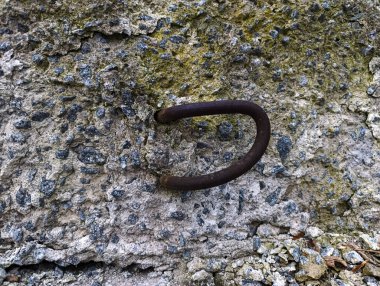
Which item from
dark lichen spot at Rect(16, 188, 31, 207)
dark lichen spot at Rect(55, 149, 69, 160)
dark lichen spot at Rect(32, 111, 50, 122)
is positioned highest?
dark lichen spot at Rect(32, 111, 50, 122)

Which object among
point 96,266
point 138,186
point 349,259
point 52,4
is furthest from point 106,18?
point 349,259

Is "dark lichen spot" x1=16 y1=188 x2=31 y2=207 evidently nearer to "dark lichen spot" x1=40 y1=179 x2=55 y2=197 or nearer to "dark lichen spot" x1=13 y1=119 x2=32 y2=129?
"dark lichen spot" x1=40 y1=179 x2=55 y2=197

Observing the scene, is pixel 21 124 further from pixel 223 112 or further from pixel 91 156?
pixel 223 112

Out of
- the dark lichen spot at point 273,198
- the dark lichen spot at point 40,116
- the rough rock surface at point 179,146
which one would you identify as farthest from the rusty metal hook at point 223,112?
the dark lichen spot at point 40,116

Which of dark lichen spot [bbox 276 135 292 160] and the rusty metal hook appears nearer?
the rusty metal hook

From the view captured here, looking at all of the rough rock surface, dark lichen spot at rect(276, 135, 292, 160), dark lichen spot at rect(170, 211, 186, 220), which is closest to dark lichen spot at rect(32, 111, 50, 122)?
the rough rock surface

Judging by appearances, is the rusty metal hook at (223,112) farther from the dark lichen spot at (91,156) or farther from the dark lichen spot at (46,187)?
the dark lichen spot at (46,187)

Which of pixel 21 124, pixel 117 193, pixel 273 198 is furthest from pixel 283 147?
pixel 21 124
